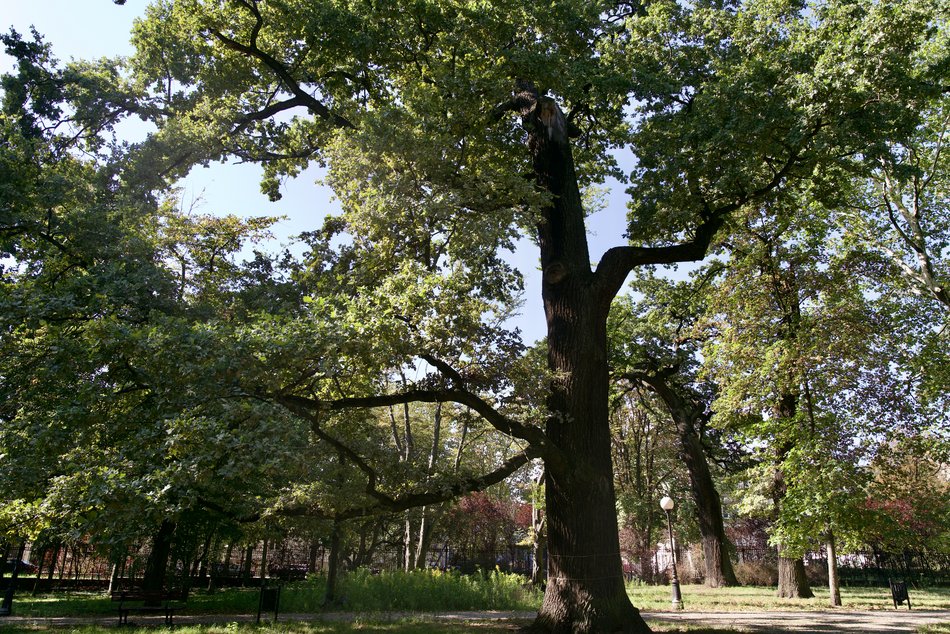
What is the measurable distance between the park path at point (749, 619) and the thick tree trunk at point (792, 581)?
304 centimetres

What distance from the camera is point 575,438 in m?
8.38

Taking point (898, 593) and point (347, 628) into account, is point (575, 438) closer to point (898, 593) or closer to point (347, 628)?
point (347, 628)

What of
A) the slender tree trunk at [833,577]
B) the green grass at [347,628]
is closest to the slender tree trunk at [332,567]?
the green grass at [347,628]

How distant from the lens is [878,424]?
12.5m

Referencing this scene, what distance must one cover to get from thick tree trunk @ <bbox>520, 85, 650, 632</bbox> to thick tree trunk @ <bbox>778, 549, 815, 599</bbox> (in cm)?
1034

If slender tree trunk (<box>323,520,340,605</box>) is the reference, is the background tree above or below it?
above

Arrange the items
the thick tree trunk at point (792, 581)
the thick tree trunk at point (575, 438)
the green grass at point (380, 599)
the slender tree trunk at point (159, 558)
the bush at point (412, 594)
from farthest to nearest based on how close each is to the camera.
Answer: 1. the thick tree trunk at point (792, 581)
2. the bush at point (412, 594)
3. the green grass at point (380, 599)
4. the slender tree trunk at point (159, 558)
5. the thick tree trunk at point (575, 438)

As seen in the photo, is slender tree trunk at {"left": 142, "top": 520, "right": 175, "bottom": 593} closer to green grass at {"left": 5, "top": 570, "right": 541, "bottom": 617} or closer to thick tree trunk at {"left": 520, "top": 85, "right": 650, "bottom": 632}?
green grass at {"left": 5, "top": 570, "right": 541, "bottom": 617}

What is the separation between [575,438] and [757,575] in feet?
67.8

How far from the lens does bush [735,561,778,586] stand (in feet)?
77.2

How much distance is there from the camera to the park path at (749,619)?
891 centimetres

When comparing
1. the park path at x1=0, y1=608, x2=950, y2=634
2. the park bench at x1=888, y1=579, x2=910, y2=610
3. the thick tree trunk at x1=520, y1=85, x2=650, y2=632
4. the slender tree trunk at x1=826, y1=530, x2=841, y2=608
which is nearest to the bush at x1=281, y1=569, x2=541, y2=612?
the park path at x1=0, y1=608, x2=950, y2=634

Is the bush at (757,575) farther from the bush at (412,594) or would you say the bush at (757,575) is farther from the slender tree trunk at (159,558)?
the slender tree trunk at (159,558)

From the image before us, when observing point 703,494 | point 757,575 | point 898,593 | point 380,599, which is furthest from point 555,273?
point 757,575
